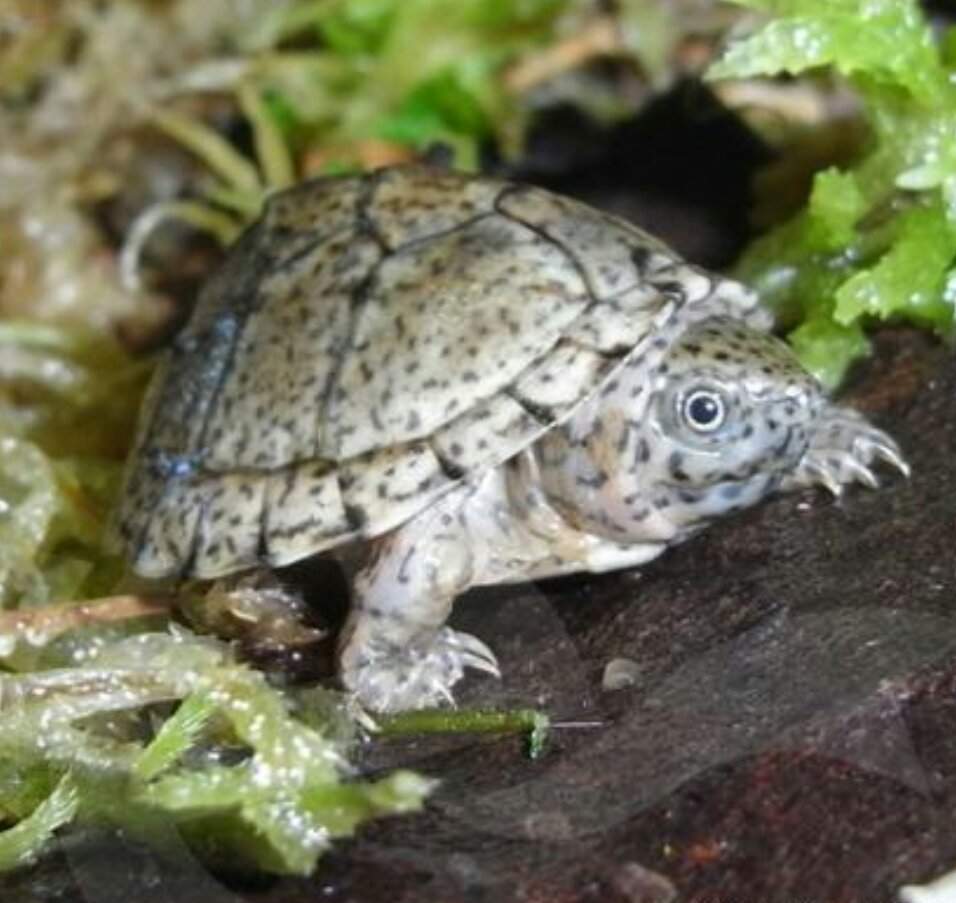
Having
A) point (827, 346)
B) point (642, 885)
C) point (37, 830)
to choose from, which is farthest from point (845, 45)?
point (37, 830)

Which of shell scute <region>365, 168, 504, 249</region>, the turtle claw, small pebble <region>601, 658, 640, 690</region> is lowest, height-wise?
small pebble <region>601, 658, 640, 690</region>

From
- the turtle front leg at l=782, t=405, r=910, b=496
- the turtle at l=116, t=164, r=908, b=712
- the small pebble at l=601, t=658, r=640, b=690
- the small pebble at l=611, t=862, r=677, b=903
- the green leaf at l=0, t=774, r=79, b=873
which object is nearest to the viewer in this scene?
the small pebble at l=611, t=862, r=677, b=903

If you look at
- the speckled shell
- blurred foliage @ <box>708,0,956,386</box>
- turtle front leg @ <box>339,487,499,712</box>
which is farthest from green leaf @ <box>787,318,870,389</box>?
turtle front leg @ <box>339,487,499,712</box>

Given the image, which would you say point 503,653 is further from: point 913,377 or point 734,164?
point 734,164

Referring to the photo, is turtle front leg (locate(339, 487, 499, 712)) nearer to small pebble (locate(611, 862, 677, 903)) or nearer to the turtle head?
the turtle head

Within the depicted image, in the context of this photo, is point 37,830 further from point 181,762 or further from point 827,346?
point 827,346

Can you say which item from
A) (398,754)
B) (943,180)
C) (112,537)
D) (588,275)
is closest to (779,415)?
(588,275)

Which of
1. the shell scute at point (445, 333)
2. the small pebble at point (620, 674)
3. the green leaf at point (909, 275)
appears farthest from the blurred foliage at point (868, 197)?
the small pebble at point (620, 674)

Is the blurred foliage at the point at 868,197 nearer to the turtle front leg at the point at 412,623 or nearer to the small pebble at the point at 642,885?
the turtle front leg at the point at 412,623
